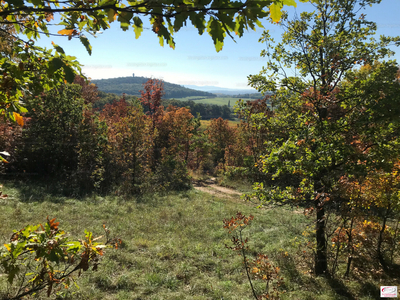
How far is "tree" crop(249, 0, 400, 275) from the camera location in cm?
419

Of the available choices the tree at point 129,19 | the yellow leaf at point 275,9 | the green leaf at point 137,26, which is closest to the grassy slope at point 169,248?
the tree at point 129,19

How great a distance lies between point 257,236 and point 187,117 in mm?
18500

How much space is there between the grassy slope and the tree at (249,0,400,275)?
1466 mm

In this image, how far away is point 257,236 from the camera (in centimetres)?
813

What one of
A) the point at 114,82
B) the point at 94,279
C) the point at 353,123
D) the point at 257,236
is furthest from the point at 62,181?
the point at 114,82

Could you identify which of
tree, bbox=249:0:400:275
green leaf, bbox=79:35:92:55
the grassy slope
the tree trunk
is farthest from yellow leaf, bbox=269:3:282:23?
the tree trunk

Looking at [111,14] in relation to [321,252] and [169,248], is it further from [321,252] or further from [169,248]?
[321,252]

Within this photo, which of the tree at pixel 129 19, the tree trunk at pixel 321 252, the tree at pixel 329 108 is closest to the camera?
the tree at pixel 129 19

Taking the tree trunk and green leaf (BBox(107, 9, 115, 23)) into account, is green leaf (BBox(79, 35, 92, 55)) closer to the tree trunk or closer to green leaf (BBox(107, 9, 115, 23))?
green leaf (BBox(107, 9, 115, 23))

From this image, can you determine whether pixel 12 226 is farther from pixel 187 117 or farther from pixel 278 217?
pixel 187 117

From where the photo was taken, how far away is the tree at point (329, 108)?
13.7 ft

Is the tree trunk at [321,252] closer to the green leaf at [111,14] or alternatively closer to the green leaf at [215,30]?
the green leaf at [215,30]

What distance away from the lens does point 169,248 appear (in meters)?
6.44

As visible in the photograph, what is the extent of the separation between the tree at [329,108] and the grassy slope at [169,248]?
1.47 m
